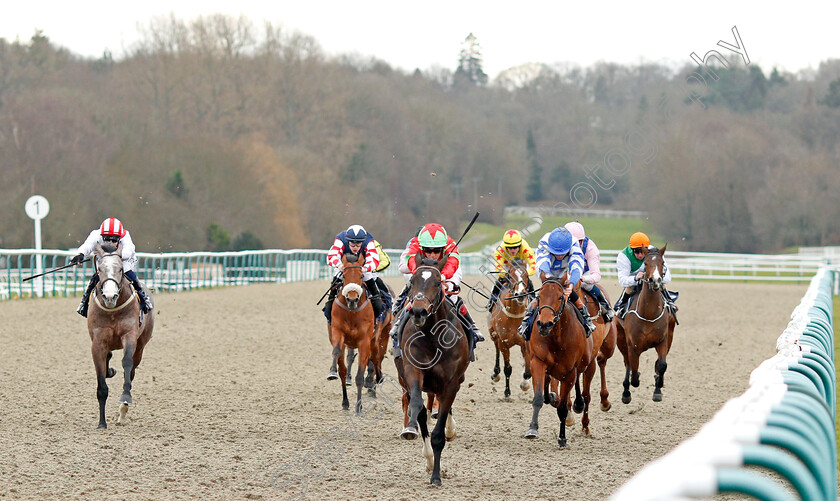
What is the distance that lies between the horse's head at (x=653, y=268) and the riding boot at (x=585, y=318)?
2165mm

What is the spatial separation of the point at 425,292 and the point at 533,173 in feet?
61.9

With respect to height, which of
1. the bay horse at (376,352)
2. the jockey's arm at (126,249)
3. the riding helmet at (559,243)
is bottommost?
the bay horse at (376,352)

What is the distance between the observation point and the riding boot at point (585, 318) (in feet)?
26.7

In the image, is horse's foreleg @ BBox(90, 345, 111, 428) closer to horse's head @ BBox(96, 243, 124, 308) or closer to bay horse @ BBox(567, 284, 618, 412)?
horse's head @ BBox(96, 243, 124, 308)

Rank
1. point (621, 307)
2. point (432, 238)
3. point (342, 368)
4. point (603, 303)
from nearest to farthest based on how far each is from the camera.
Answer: point (432, 238), point (603, 303), point (342, 368), point (621, 307)

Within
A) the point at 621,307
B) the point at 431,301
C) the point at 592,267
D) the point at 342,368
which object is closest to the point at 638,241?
the point at 621,307

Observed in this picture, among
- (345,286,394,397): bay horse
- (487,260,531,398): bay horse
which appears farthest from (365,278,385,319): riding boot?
(487,260,531,398): bay horse

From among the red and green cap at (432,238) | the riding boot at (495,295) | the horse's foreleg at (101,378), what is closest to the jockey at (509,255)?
the riding boot at (495,295)

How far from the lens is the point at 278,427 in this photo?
8.85 metres

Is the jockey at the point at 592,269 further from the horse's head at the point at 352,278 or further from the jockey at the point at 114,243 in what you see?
the jockey at the point at 114,243

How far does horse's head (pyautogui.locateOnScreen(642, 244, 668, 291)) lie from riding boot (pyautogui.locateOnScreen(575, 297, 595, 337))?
2165mm

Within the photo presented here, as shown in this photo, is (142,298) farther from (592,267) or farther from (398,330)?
(592,267)

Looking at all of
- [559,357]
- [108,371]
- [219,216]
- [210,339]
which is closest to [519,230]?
[559,357]

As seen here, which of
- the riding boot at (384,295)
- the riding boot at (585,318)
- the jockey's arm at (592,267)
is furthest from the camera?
the riding boot at (384,295)
